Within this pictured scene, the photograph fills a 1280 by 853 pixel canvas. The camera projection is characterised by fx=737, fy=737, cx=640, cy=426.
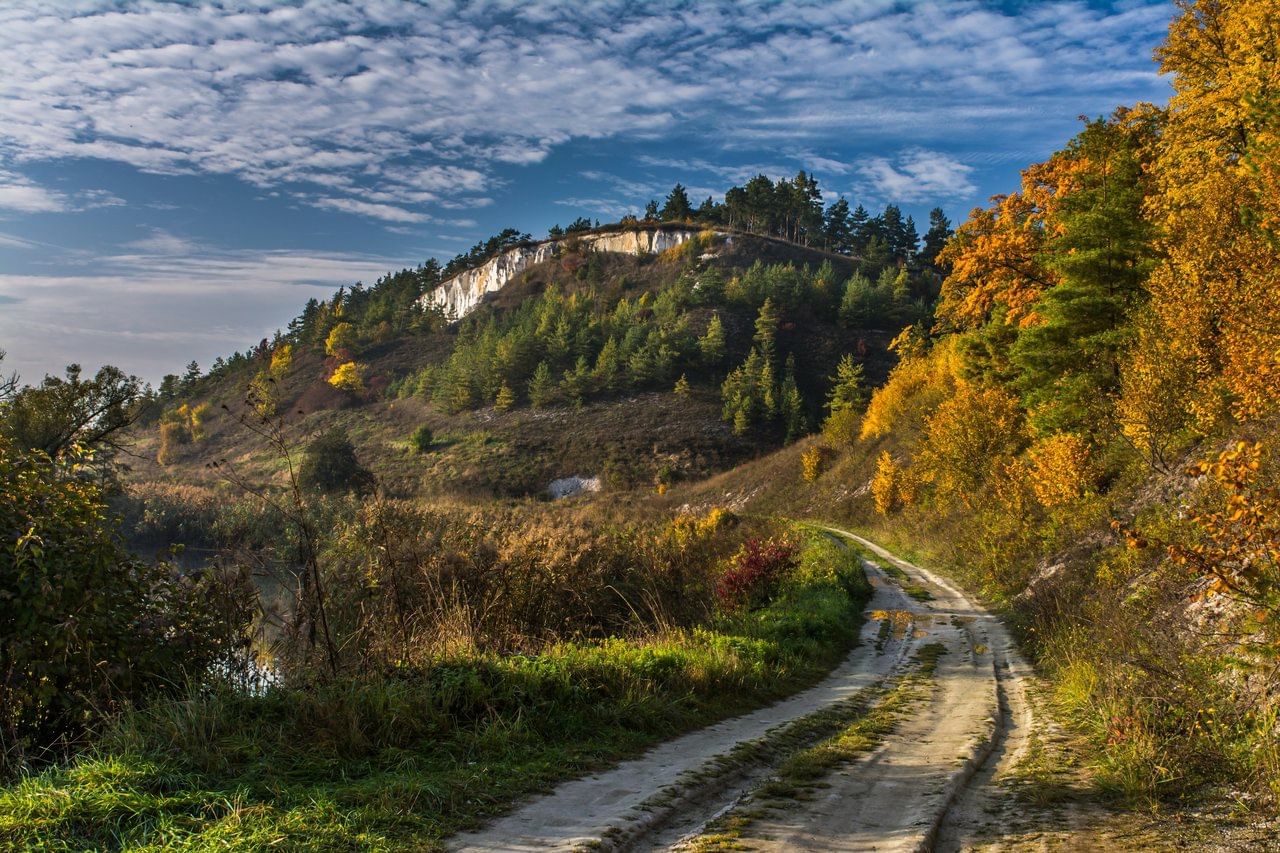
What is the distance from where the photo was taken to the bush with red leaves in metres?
18.4

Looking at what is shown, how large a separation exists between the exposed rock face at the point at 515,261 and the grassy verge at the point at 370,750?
12750 centimetres

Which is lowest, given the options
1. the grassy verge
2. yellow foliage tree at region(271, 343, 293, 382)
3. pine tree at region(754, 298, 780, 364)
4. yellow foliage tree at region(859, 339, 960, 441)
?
the grassy verge

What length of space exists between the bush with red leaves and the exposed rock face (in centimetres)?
11572

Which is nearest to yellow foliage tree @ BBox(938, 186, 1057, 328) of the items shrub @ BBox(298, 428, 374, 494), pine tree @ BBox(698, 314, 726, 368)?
shrub @ BBox(298, 428, 374, 494)

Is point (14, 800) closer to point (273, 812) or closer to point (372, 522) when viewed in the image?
point (273, 812)

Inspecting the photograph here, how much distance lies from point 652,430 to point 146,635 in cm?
7642

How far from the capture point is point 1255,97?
20.7 metres

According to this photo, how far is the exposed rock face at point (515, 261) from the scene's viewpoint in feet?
437

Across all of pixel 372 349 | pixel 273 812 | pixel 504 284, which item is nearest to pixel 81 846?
pixel 273 812

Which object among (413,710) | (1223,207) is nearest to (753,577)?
(413,710)

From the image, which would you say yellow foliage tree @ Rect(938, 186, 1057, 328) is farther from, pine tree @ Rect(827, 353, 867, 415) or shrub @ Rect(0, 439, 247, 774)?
pine tree @ Rect(827, 353, 867, 415)

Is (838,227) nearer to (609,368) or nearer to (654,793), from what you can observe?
(609,368)

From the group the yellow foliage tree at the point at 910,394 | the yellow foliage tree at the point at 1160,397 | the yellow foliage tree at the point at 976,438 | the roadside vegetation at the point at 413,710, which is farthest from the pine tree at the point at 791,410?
the roadside vegetation at the point at 413,710

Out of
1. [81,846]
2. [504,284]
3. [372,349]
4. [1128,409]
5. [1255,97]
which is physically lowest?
[81,846]
